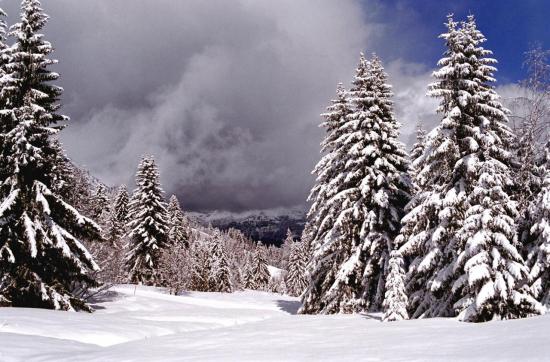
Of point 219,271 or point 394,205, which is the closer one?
point 394,205

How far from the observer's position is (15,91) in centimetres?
1884

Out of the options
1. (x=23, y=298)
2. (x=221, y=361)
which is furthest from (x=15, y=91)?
(x=221, y=361)

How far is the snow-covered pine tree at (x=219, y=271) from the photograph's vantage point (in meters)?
66.8

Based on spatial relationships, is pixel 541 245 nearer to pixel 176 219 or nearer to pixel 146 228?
pixel 146 228

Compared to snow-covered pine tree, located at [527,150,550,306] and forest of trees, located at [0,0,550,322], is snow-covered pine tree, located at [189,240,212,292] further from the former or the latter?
snow-covered pine tree, located at [527,150,550,306]

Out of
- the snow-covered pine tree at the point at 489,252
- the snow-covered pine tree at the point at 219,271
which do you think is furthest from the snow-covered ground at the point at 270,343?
the snow-covered pine tree at the point at 219,271

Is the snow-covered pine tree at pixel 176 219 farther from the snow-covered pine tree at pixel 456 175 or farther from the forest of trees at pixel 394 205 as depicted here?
the snow-covered pine tree at pixel 456 175

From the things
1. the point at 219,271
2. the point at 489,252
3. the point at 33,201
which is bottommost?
the point at 219,271

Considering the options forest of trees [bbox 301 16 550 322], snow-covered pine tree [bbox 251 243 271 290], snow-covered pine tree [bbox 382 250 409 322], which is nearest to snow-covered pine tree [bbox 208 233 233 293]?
snow-covered pine tree [bbox 251 243 271 290]

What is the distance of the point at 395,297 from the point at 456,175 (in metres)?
5.70

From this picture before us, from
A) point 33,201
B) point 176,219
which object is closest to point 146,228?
point 176,219

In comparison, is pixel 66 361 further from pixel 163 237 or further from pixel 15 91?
pixel 163 237

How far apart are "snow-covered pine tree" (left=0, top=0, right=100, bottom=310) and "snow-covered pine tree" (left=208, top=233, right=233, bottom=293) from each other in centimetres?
4793

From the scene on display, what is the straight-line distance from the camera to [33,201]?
18.6 m
